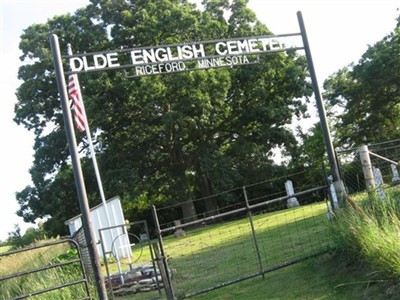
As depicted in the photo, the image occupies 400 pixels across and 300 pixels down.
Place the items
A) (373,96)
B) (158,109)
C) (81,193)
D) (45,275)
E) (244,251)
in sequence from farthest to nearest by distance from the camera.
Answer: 1. (373,96)
2. (158,109)
3. (244,251)
4. (45,275)
5. (81,193)

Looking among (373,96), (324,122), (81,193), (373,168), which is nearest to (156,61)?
(81,193)

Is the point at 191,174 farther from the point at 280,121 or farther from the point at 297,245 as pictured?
the point at 297,245

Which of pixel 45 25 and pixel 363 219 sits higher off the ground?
pixel 45 25

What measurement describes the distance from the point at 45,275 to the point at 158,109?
65.4ft

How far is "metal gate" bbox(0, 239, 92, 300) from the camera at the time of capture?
6.77 metres

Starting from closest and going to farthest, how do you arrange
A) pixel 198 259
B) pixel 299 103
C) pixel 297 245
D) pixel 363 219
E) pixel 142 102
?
1. pixel 363 219
2. pixel 297 245
3. pixel 198 259
4. pixel 142 102
5. pixel 299 103

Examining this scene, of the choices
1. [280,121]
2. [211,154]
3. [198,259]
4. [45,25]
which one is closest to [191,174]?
[211,154]

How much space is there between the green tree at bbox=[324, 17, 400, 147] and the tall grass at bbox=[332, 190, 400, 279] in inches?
988

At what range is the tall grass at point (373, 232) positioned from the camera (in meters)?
6.01

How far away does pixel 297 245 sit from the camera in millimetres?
10906

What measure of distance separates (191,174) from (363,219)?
90.7 ft

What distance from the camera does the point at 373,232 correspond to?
652 cm

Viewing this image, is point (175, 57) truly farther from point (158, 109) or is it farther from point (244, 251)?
point (158, 109)

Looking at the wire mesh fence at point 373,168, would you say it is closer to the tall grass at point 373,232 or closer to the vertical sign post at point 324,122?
the vertical sign post at point 324,122
